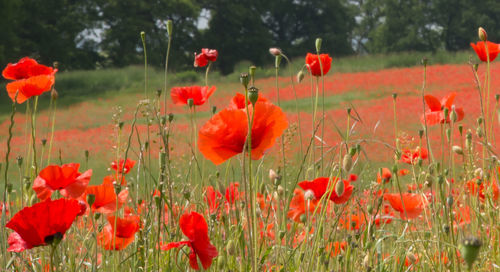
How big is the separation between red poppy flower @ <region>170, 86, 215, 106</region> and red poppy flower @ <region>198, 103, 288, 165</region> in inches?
22.3

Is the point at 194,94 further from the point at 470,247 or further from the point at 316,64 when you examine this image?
the point at 470,247

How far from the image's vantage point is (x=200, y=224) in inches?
37.3

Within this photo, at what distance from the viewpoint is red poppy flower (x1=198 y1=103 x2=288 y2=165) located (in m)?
0.83

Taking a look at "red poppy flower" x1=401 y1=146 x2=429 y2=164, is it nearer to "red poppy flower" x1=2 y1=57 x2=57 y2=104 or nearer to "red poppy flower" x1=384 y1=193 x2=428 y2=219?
"red poppy flower" x1=384 y1=193 x2=428 y2=219

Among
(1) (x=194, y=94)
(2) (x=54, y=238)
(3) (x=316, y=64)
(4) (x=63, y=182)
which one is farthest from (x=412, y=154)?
(2) (x=54, y=238)

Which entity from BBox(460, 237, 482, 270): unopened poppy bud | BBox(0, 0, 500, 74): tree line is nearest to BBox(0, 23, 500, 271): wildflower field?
BBox(460, 237, 482, 270): unopened poppy bud

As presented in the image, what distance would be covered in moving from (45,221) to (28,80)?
63 centimetres

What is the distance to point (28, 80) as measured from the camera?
1342mm

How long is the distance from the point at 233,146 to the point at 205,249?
20 centimetres

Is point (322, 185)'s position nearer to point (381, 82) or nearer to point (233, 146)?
point (233, 146)

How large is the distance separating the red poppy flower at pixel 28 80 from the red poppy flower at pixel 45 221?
21.1 inches

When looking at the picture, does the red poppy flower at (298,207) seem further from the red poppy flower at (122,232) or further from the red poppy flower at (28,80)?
the red poppy flower at (28,80)

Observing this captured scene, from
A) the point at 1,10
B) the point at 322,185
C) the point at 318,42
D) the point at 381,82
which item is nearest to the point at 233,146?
the point at 322,185

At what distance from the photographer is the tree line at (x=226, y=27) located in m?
21.5
